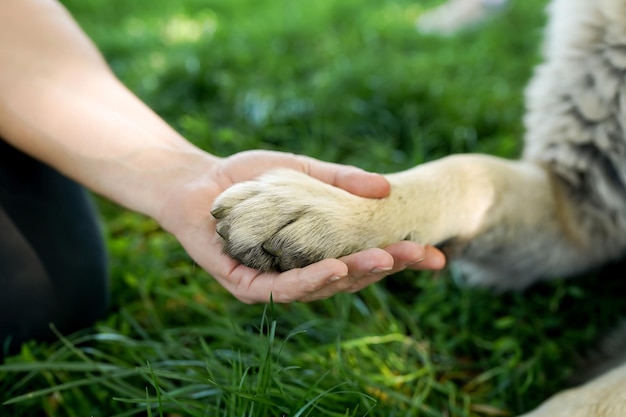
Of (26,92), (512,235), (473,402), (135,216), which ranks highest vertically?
(26,92)

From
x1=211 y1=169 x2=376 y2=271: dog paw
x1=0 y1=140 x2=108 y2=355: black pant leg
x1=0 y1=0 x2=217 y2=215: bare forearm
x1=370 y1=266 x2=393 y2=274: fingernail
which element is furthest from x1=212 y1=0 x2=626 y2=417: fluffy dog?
x1=0 y1=140 x2=108 y2=355: black pant leg

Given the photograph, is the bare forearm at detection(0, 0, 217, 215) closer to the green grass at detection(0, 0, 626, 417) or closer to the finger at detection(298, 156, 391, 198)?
the finger at detection(298, 156, 391, 198)

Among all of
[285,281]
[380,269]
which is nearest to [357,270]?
[380,269]

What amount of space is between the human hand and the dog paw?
0.05 meters

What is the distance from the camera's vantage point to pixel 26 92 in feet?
6.41

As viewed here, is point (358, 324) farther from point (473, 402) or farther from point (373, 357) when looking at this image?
point (473, 402)

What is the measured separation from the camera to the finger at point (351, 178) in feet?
5.85

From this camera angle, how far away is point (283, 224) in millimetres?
1618

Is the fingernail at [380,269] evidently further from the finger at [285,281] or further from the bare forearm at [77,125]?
the bare forearm at [77,125]

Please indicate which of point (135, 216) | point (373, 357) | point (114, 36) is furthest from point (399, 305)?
point (114, 36)

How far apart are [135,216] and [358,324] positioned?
1.27 metres

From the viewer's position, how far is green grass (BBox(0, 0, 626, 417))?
6.05ft

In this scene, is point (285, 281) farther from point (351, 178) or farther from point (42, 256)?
point (42, 256)

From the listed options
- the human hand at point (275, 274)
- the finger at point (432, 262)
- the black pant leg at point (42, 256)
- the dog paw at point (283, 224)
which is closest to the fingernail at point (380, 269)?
the human hand at point (275, 274)
